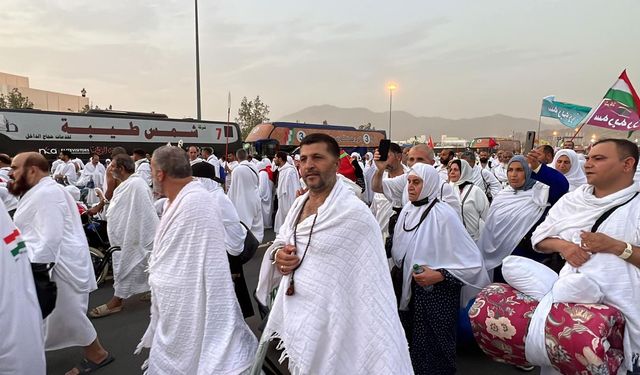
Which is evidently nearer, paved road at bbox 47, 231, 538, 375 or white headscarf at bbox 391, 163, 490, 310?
white headscarf at bbox 391, 163, 490, 310

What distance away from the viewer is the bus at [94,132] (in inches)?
621

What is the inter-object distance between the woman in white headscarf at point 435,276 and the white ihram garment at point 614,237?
24.5 inches

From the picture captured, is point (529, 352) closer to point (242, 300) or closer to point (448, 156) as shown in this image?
point (242, 300)

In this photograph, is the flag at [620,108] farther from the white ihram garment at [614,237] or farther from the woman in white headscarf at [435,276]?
the woman in white headscarf at [435,276]

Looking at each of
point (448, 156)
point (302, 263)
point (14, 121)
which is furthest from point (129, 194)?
point (14, 121)

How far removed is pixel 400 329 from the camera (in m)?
1.90

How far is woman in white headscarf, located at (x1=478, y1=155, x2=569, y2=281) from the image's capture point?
3.41m

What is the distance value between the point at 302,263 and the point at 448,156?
249 inches

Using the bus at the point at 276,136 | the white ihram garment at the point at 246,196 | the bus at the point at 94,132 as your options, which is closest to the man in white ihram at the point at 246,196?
the white ihram garment at the point at 246,196

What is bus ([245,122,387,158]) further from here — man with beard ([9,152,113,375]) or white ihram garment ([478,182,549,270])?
man with beard ([9,152,113,375])

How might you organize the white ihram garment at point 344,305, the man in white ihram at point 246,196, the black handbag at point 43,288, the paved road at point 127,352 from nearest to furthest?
the white ihram garment at point 344,305 < the black handbag at point 43,288 < the paved road at point 127,352 < the man in white ihram at point 246,196

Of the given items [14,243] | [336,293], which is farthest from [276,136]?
[336,293]

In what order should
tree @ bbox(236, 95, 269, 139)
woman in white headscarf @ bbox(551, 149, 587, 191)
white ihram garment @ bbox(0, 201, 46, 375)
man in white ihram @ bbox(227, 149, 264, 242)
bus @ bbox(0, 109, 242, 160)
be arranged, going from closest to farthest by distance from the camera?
white ihram garment @ bbox(0, 201, 46, 375)
woman in white headscarf @ bbox(551, 149, 587, 191)
man in white ihram @ bbox(227, 149, 264, 242)
bus @ bbox(0, 109, 242, 160)
tree @ bbox(236, 95, 269, 139)

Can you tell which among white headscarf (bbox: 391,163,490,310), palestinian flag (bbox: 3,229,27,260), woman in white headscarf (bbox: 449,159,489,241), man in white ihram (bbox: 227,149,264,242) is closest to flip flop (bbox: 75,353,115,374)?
palestinian flag (bbox: 3,229,27,260)
